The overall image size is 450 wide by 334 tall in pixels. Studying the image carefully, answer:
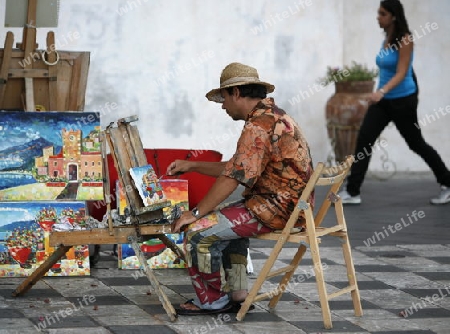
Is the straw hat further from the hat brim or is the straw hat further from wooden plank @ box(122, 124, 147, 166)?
wooden plank @ box(122, 124, 147, 166)

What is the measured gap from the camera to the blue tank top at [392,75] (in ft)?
27.5

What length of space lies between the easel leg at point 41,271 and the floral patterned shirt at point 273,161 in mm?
962

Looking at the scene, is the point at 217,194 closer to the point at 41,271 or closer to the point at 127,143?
the point at 127,143

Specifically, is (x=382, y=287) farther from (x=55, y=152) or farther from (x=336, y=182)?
(x=55, y=152)

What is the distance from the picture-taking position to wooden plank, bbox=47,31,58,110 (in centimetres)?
605

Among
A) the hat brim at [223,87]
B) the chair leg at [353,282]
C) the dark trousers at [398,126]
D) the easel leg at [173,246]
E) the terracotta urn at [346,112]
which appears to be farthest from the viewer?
the terracotta urn at [346,112]

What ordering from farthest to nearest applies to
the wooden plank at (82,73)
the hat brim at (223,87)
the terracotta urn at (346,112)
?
1. the terracotta urn at (346,112)
2. the wooden plank at (82,73)
3. the hat brim at (223,87)

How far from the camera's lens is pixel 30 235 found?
5.77m

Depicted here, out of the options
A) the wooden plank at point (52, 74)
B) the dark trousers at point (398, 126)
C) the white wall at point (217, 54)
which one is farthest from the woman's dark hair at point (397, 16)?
the wooden plank at point (52, 74)

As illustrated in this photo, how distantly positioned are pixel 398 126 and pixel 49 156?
12.2 ft

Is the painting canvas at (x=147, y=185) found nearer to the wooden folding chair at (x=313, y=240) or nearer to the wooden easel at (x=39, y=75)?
the wooden folding chair at (x=313, y=240)

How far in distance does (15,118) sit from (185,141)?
4394 millimetres

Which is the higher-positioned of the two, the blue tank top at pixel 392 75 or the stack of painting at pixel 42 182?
the blue tank top at pixel 392 75

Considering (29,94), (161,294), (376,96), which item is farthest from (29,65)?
(376,96)
